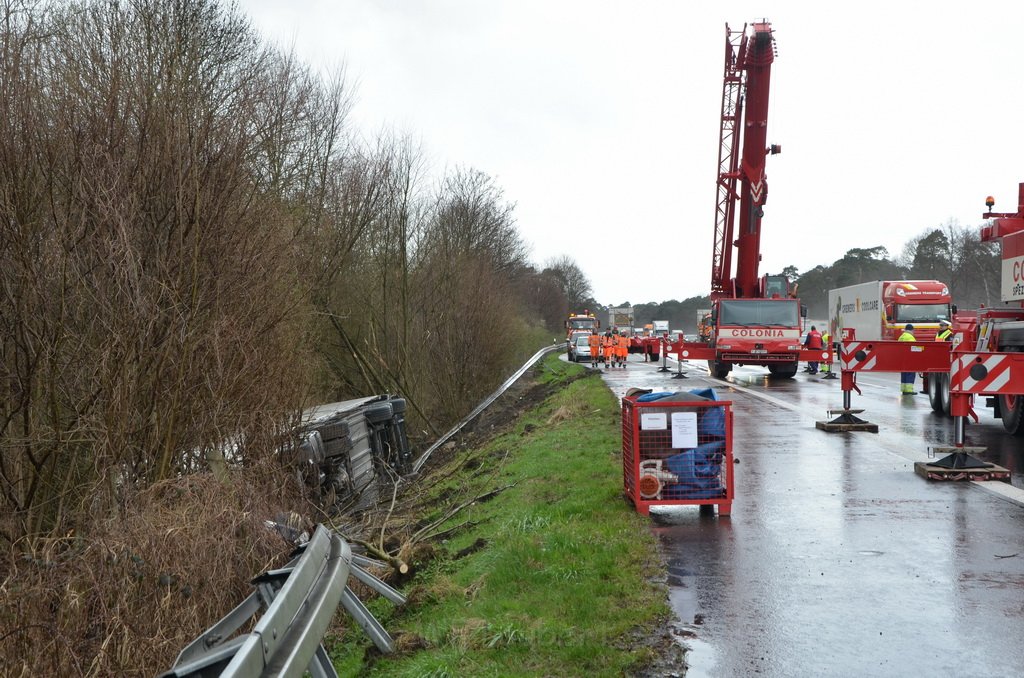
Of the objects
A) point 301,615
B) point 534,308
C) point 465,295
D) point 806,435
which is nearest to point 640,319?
point 534,308

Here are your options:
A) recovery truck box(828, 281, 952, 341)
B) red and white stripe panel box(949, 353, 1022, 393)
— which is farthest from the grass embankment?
recovery truck box(828, 281, 952, 341)

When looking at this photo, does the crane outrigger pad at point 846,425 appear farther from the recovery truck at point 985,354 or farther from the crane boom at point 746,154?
the crane boom at point 746,154

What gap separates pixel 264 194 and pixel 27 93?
3626 millimetres

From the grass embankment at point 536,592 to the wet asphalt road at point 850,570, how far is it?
341 millimetres

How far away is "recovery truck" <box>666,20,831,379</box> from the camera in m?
26.9

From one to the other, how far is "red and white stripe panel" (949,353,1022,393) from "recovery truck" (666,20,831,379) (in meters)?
15.6

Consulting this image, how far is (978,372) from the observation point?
36.3ft

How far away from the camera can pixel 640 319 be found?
167750mm

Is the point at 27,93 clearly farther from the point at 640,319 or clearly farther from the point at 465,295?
the point at 640,319

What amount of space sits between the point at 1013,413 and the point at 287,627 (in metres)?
13.2

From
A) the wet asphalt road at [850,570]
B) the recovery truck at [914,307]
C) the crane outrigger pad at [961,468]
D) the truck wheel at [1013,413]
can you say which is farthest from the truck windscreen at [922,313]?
the crane outrigger pad at [961,468]

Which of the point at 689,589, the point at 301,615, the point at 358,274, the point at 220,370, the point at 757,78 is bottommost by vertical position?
the point at 689,589

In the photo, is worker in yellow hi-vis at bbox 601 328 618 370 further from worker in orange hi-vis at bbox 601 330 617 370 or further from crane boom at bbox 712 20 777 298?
crane boom at bbox 712 20 777 298

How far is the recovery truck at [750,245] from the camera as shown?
2688cm
